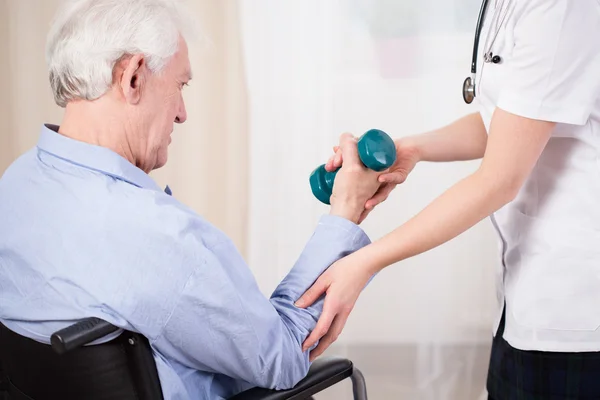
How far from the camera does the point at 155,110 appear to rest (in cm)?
107

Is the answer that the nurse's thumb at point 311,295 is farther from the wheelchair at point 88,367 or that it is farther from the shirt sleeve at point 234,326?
the wheelchair at point 88,367

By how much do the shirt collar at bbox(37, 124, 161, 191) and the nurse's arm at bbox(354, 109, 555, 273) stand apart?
1.22ft

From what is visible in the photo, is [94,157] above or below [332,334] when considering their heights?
above

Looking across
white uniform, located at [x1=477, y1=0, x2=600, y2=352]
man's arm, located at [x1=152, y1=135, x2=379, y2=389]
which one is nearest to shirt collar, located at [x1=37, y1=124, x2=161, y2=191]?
man's arm, located at [x1=152, y1=135, x2=379, y2=389]

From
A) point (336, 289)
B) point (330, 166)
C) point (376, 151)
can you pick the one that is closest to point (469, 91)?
point (376, 151)

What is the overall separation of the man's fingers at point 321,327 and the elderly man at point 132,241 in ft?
0.04

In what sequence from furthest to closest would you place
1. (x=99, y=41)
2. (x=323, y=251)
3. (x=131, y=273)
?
(x=323, y=251), (x=99, y=41), (x=131, y=273)

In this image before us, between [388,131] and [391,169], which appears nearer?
[391,169]

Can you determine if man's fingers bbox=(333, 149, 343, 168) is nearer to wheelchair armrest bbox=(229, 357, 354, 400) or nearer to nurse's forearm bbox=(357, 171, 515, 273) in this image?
nurse's forearm bbox=(357, 171, 515, 273)

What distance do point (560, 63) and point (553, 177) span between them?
0.64 feet

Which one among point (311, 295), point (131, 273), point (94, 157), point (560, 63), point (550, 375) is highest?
point (560, 63)

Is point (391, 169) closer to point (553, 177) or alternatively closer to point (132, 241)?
point (553, 177)

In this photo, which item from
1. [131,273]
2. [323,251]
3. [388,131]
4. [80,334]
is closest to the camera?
[80,334]

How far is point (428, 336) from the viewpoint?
7.73ft
